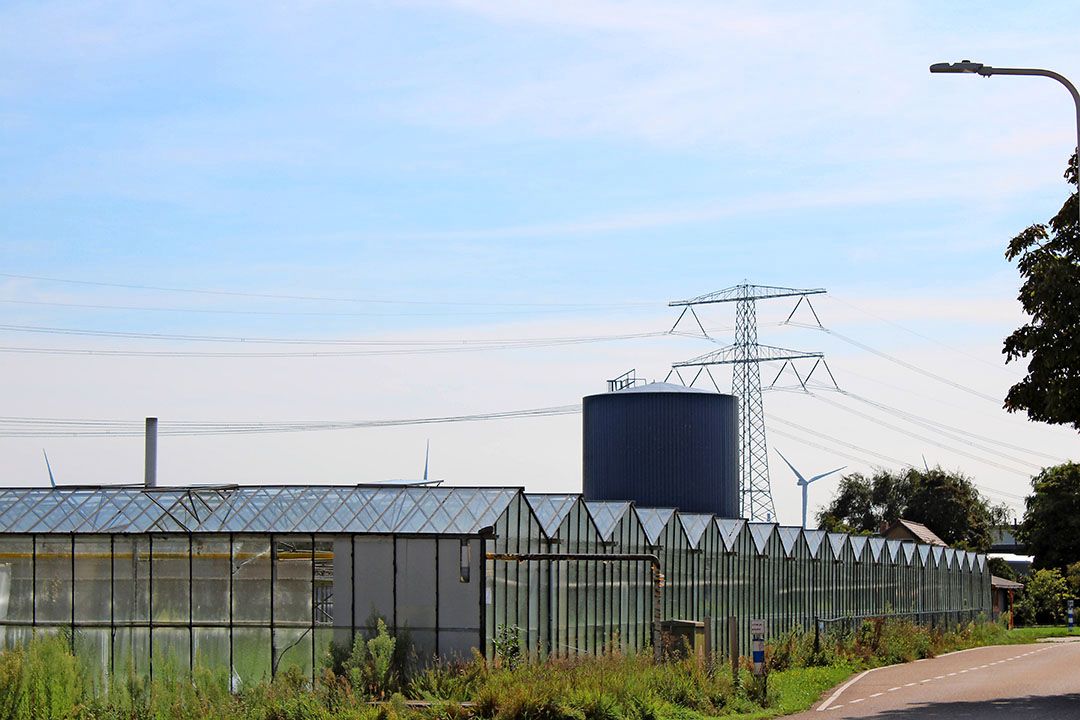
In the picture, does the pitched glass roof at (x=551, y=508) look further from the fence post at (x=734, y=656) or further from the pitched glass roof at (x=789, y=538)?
the pitched glass roof at (x=789, y=538)

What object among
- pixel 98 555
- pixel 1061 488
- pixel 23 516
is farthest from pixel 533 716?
pixel 1061 488

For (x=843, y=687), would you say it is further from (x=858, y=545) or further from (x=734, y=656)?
(x=858, y=545)

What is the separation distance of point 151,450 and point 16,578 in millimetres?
23603

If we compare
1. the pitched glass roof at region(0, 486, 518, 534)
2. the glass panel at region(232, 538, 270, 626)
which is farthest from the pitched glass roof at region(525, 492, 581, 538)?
the glass panel at region(232, 538, 270, 626)

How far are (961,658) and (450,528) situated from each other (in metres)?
26.4

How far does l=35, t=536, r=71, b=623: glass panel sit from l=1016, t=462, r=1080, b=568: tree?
245 ft

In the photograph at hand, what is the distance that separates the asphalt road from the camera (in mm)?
26000

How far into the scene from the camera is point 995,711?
1030 inches

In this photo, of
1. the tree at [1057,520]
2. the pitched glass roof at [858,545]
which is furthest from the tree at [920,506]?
the pitched glass roof at [858,545]

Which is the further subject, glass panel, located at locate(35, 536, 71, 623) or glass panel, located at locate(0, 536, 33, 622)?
glass panel, located at locate(0, 536, 33, 622)

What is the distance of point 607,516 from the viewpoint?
35344 mm

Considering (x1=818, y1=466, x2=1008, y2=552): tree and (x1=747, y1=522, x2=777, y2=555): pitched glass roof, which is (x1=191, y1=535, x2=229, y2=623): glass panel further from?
(x1=818, y1=466, x2=1008, y2=552): tree

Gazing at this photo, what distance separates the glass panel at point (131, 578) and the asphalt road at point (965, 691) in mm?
14291

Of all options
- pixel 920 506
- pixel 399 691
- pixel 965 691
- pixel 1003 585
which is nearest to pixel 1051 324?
pixel 965 691
